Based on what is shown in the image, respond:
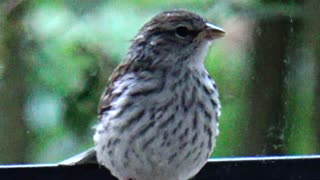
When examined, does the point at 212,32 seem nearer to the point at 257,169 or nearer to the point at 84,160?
the point at 257,169

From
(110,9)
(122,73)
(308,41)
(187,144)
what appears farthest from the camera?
(308,41)

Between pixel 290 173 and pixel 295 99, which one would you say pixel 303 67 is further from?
pixel 290 173

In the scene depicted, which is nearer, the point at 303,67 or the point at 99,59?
the point at 99,59

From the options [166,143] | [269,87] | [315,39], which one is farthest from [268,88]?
[166,143]

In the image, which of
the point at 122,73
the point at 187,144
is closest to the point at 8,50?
the point at 122,73

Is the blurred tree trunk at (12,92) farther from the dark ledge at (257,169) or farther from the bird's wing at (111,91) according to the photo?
the dark ledge at (257,169)

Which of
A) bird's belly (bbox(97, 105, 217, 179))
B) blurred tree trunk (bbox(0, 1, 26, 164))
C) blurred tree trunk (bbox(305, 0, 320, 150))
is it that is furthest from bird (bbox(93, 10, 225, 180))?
blurred tree trunk (bbox(305, 0, 320, 150))

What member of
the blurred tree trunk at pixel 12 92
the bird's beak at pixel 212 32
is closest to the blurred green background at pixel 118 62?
the blurred tree trunk at pixel 12 92
